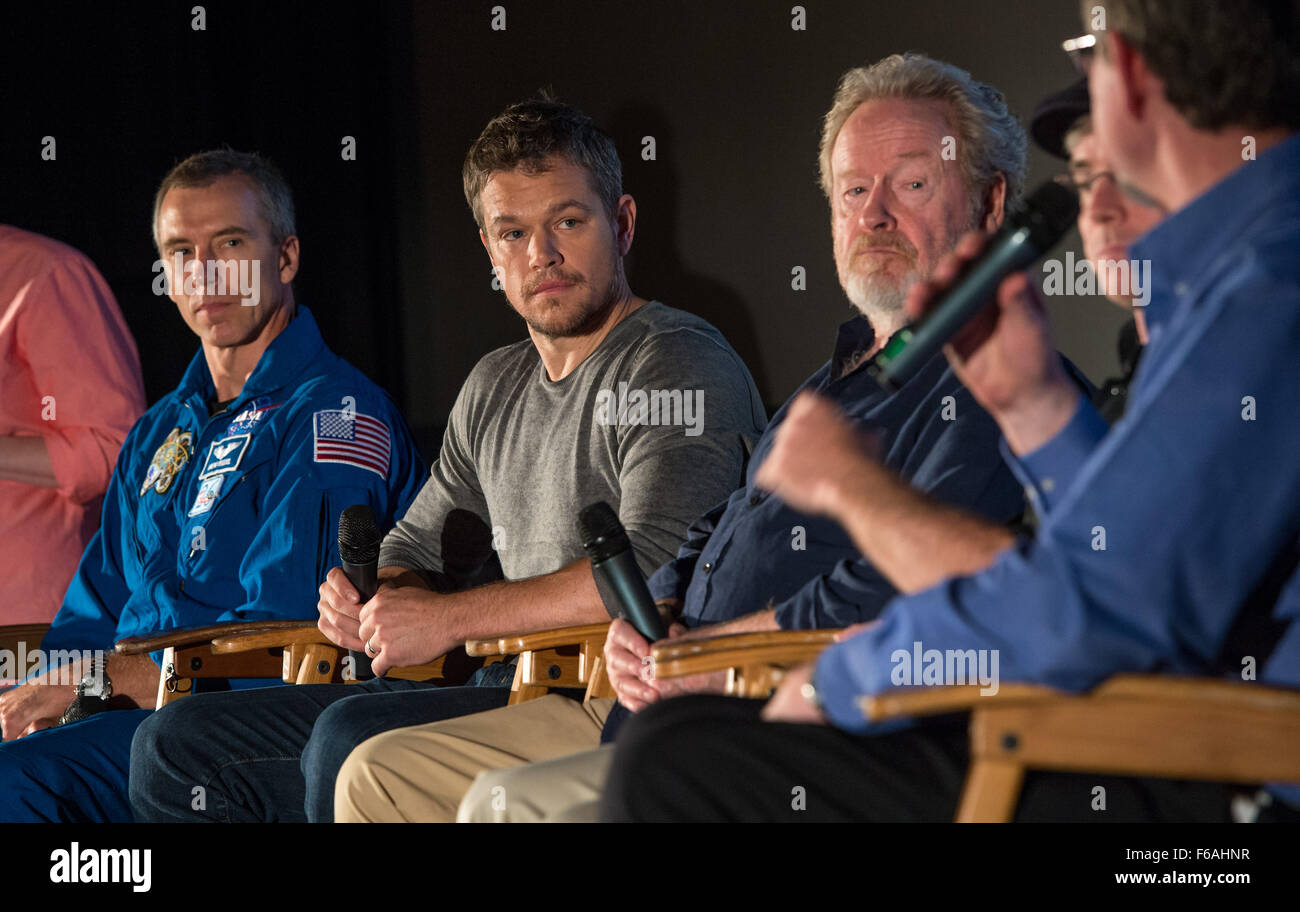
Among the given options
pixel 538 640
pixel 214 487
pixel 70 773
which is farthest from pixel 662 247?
pixel 70 773

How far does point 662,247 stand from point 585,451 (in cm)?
70

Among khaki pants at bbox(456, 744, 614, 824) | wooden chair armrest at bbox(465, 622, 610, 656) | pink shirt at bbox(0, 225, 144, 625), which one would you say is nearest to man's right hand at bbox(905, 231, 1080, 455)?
khaki pants at bbox(456, 744, 614, 824)

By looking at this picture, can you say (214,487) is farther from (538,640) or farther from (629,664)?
(629,664)

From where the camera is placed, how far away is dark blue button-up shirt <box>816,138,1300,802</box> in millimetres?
1001

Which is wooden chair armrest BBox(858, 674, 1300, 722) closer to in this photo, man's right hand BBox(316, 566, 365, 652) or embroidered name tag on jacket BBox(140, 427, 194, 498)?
man's right hand BBox(316, 566, 365, 652)

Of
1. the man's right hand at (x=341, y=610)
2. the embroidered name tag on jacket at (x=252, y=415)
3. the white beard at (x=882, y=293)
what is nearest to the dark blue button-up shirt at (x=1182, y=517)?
the white beard at (x=882, y=293)

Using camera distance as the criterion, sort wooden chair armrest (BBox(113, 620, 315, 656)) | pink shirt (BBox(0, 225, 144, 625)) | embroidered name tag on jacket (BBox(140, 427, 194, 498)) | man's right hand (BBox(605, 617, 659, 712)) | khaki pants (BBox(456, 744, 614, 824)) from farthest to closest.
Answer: pink shirt (BBox(0, 225, 144, 625))
embroidered name tag on jacket (BBox(140, 427, 194, 498))
wooden chair armrest (BBox(113, 620, 315, 656))
man's right hand (BBox(605, 617, 659, 712))
khaki pants (BBox(456, 744, 614, 824))

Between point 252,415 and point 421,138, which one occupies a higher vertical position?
point 421,138

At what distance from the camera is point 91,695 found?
2.54 metres

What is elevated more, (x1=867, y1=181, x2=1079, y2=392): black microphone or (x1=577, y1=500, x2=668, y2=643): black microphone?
(x1=867, y1=181, x2=1079, y2=392): black microphone

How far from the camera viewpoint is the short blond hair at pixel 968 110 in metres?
1.98
